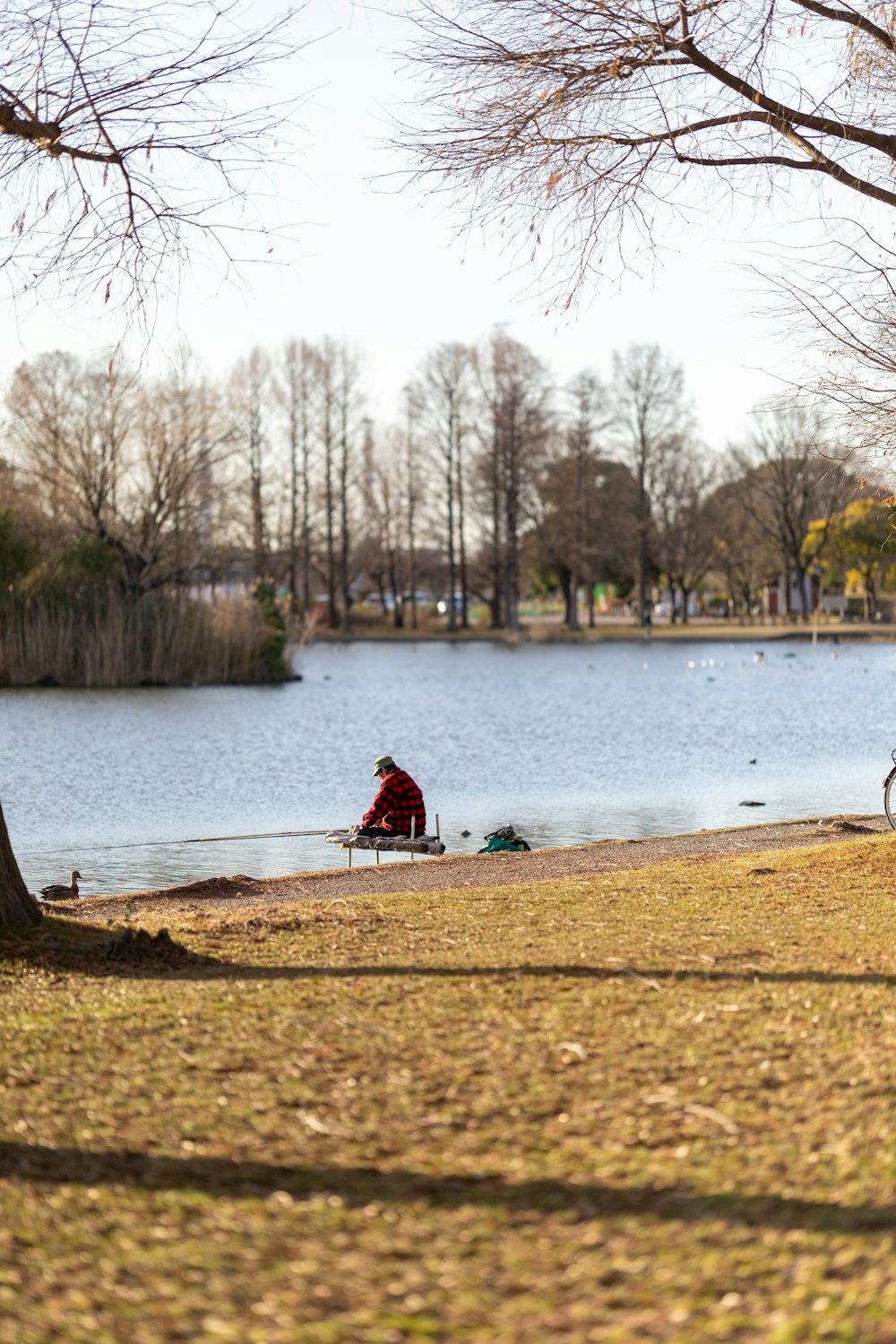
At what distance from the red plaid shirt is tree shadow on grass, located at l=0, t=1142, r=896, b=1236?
1054cm

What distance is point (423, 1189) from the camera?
4.36 m

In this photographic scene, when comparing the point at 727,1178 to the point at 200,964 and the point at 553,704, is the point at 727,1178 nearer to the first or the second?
the point at 200,964

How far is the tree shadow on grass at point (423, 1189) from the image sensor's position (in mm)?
4109

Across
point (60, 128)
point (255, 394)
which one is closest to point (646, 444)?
point (255, 394)

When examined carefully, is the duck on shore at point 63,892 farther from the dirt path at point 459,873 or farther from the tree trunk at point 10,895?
the tree trunk at point 10,895

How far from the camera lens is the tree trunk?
26.8 ft

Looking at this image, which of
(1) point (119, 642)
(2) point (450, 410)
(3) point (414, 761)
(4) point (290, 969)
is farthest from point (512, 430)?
(4) point (290, 969)

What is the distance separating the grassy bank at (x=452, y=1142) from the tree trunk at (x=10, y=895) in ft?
1.18

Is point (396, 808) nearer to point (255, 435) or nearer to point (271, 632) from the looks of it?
point (271, 632)

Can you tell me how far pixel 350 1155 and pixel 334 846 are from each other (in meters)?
13.0

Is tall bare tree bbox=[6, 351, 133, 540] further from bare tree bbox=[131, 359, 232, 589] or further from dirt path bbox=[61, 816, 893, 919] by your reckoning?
dirt path bbox=[61, 816, 893, 919]

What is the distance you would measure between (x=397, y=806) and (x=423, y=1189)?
1105 centimetres

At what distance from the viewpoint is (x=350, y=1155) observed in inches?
183

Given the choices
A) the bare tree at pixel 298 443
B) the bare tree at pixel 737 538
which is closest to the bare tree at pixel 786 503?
the bare tree at pixel 737 538
